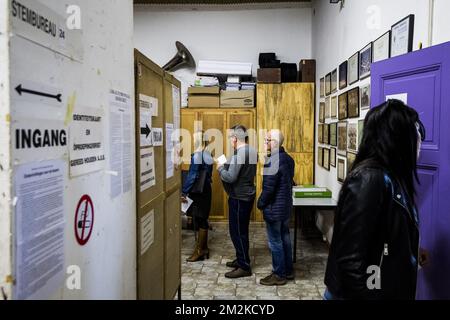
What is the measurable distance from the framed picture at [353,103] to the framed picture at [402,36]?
3.00 ft

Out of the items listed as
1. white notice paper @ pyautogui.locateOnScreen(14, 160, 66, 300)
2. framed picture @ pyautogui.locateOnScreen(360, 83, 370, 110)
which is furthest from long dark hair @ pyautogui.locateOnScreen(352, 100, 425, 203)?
framed picture @ pyautogui.locateOnScreen(360, 83, 370, 110)

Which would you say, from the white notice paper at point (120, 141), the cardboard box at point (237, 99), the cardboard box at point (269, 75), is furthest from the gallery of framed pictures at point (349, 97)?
the white notice paper at point (120, 141)

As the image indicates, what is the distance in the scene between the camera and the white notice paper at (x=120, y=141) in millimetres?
1649

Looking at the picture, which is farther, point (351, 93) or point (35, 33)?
point (351, 93)

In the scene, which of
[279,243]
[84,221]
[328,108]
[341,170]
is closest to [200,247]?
[279,243]

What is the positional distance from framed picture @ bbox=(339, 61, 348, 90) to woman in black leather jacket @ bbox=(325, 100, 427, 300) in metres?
3.00

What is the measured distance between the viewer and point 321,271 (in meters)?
4.46

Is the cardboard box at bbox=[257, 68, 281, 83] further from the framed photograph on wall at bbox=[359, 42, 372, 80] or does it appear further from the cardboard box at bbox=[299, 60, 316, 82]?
the framed photograph on wall at bbox=[359, 42, 372, 80]

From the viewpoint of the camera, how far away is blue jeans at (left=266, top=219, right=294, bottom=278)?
403cm

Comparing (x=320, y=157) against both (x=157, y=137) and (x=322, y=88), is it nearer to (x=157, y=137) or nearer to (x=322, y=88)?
(x=322, y=88)

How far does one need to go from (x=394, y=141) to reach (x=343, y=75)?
319 centimetres
